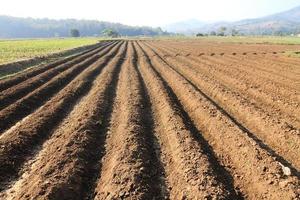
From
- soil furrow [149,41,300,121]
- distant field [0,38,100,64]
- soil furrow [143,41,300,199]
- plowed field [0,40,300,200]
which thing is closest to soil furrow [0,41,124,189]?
plowed field [0,40,300,200]

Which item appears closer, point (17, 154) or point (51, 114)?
point (17, 154)

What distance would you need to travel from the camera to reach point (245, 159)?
8.85 m

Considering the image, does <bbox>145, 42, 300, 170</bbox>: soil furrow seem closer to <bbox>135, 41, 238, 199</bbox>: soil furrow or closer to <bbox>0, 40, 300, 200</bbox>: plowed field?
<bbox>0, 40, 300, 200</bbox>: plowed field

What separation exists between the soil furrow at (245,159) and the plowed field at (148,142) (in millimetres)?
22

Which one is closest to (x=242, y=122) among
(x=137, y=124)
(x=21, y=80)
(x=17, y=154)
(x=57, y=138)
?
(x=137, y=124)

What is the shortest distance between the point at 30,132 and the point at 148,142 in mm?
3355

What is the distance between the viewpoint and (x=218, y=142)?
10.3 metres

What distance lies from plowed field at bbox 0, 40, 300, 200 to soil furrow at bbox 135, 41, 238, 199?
0.09 feet

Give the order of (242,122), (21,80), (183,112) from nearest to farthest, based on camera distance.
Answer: (242,122) < (183,112) < (21,80)

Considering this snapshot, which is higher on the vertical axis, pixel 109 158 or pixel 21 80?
pixel 109 158

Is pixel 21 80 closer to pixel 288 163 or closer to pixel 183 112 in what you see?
pixel 183 112

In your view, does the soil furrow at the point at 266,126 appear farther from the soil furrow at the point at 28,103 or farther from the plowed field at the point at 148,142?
the soil furrow at the point at 28,103

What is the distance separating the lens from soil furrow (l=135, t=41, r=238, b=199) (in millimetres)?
7204

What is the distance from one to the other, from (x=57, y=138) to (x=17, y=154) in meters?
1.40
